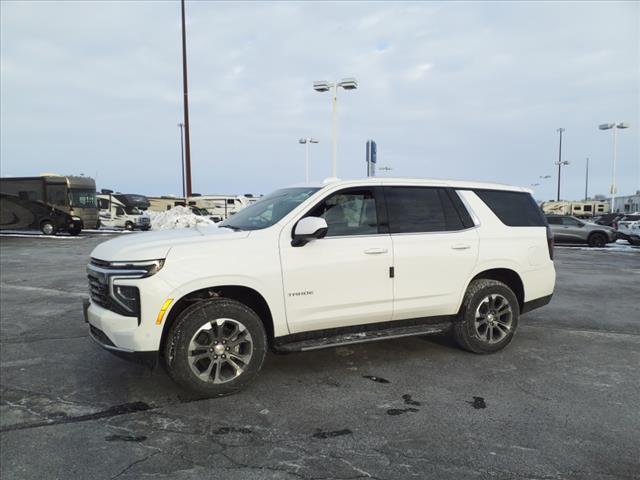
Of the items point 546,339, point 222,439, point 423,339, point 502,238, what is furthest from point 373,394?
point 546,339

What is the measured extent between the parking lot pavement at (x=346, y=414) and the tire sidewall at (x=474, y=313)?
0.12m

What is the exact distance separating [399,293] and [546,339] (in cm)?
233

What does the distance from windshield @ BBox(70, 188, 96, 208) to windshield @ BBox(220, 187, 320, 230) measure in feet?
82.4

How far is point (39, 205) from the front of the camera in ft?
84.4

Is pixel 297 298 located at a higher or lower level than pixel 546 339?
higher

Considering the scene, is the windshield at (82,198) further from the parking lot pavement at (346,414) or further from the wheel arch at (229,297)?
the wheel arch at (229,297)

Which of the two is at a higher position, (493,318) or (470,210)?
(470,210)

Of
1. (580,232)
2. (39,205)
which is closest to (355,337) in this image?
(580,232)

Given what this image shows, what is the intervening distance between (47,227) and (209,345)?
26249 mm

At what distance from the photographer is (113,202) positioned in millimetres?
34531

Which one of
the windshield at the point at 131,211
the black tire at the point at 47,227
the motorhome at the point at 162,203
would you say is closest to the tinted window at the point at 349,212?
the black tire at the point at 47,227

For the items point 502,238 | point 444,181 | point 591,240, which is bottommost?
point 591,240

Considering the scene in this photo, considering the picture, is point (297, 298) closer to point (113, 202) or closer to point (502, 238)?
point (502, 238)

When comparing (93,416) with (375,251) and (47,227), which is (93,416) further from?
(47,227)
